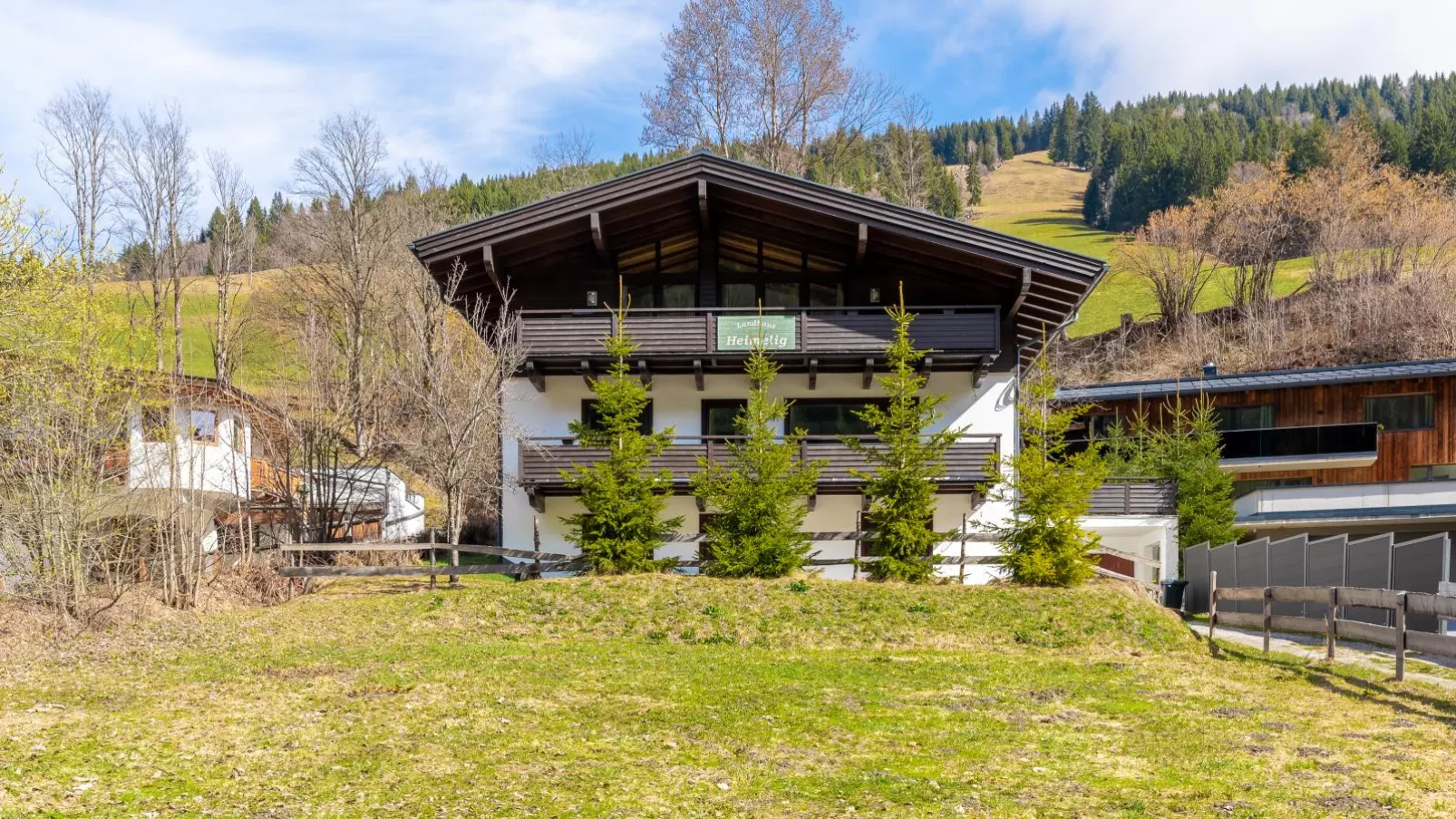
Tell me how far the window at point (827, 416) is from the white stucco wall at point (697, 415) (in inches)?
8.4

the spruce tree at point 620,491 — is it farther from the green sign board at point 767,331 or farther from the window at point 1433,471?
the window at point 1433,471

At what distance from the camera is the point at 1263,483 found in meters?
43.7

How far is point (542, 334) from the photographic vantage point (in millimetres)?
27828

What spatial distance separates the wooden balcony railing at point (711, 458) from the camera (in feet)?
89.7

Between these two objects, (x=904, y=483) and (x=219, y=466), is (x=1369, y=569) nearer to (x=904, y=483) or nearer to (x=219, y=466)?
(x=904, y=483)

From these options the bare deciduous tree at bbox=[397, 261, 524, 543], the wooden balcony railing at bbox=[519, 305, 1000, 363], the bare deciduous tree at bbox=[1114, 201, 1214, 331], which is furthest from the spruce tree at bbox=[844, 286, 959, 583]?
the bare deciduous tree at bbox=[1114, 201, 1214, 331]

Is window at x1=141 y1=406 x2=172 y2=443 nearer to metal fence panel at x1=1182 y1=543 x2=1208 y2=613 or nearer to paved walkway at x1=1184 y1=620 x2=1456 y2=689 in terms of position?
paved walkway at x1=1184 y1=620 x2=1456 y2=689

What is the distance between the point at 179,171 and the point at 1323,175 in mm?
71278

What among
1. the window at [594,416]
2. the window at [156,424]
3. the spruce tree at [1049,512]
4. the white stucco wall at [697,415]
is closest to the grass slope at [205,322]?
the white stucco wall at [697,415]

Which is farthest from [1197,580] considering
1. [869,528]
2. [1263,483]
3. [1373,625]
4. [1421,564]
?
→ [1373,625]

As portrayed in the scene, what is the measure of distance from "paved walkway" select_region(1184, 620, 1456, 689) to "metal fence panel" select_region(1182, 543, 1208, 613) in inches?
295

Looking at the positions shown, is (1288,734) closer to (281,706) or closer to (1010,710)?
(1010,710)

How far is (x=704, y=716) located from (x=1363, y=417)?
3718 centimetres

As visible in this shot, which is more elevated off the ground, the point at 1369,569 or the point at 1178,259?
the point at 1178,259
